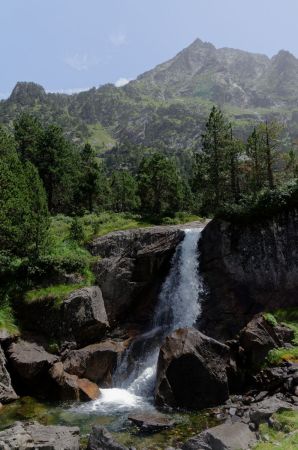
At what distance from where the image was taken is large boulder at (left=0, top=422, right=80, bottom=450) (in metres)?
21.1

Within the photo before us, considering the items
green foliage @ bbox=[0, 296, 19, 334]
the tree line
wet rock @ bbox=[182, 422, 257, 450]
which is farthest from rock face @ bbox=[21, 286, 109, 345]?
wet rock @ bbox=[182, 422, 257, 450]

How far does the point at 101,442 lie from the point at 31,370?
1289 cm

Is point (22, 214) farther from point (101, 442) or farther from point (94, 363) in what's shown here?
point (101, 442)

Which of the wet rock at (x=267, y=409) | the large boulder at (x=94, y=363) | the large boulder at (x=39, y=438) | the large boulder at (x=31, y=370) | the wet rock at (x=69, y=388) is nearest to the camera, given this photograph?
the large boulder at (x=39, y=438)

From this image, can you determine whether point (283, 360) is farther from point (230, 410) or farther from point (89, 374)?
point (89, 374)

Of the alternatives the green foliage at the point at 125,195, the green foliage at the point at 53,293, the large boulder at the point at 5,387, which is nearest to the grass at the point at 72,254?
the green foliage at the point at 53,293

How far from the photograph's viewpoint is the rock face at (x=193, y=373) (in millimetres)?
28453

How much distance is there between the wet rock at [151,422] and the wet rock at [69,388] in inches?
246

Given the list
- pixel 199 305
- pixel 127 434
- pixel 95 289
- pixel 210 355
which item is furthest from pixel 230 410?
pixel 95 289

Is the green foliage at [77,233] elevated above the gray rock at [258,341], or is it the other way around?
the green foliage at [77,233]

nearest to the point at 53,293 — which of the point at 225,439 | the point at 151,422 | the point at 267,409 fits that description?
the point at 151,422

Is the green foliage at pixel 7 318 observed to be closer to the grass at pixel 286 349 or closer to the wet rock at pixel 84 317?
the wet rock at pixel 84 317

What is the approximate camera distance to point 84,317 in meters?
37.8

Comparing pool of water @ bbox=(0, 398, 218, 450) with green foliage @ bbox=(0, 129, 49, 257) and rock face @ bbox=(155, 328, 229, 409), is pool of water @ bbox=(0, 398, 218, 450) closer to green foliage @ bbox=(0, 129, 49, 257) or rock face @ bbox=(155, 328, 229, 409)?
rock face @ bbox=(155, 328, 229, 409)
